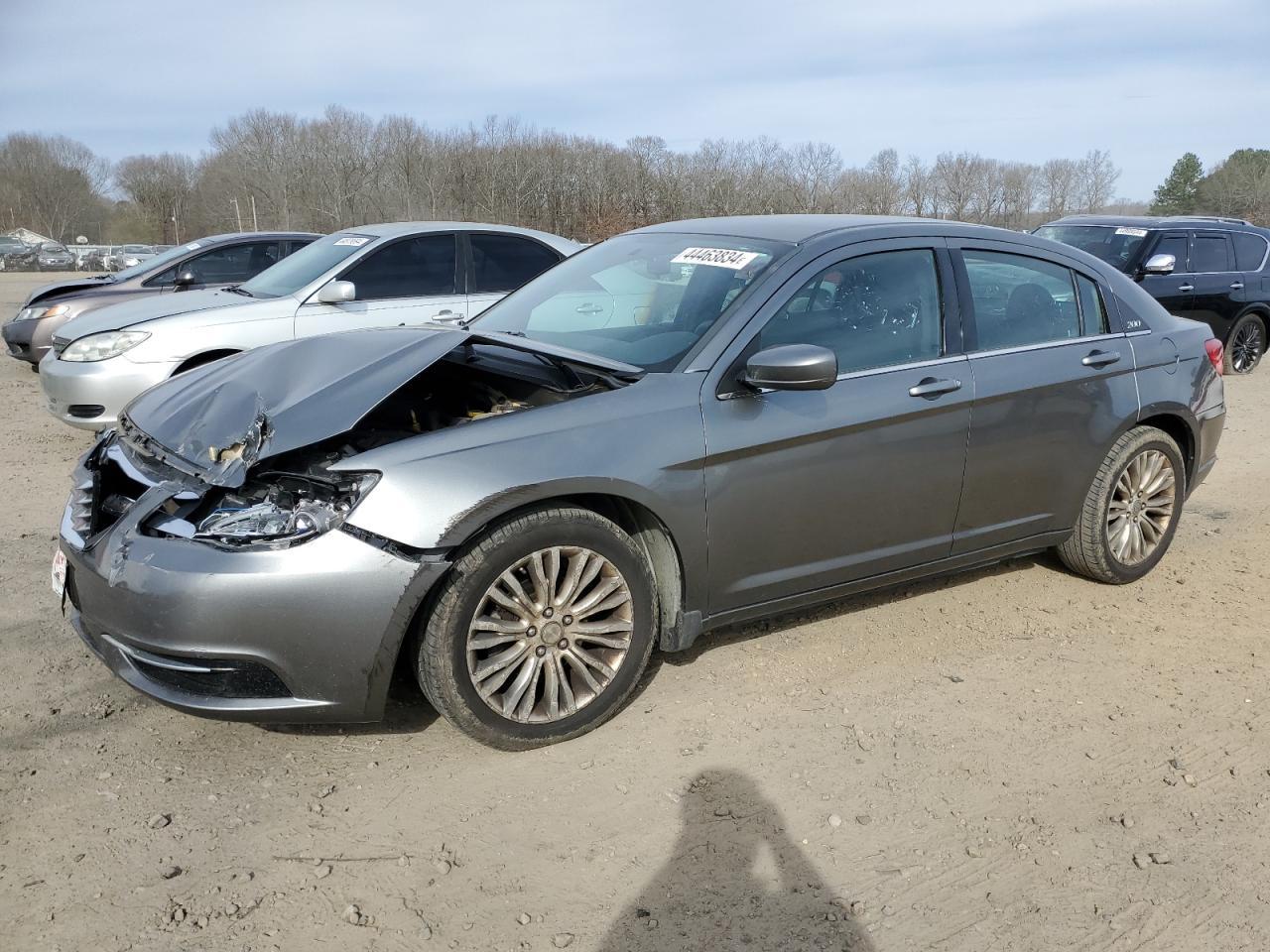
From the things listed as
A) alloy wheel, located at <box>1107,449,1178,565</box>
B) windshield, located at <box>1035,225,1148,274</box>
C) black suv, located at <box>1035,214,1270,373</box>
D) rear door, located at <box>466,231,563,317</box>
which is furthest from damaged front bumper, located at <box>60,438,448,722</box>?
black suv, located at <box>1035,214,1270,373</box>

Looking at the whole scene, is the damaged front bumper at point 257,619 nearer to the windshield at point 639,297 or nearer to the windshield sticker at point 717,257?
the windshield at point 639,297

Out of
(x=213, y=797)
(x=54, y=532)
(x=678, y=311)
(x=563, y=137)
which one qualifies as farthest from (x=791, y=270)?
(x=563, y=137)

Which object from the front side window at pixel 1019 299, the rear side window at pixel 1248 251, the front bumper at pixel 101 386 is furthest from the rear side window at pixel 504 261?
the rear side window at pixel 1248 251

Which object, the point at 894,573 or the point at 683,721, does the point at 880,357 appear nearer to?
the point at 894,573

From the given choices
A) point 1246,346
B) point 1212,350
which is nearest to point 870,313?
point 1212,350

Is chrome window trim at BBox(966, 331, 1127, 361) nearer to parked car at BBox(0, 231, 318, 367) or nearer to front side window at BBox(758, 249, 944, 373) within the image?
front side window at BBox(758, 249, 944, 373)

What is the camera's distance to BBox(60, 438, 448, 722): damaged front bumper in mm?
2932

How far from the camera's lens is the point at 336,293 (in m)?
7.21

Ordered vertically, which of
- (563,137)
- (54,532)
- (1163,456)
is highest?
(563,137)

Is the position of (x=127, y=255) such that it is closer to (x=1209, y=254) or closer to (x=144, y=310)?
(x=144, y=310)

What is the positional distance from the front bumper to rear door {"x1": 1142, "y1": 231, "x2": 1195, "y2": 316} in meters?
10.4

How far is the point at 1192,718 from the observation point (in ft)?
12.2

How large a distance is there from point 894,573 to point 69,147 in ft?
306

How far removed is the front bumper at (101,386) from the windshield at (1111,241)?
937 cm
